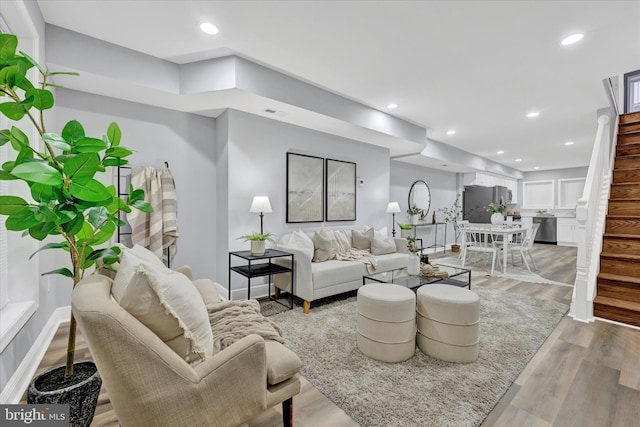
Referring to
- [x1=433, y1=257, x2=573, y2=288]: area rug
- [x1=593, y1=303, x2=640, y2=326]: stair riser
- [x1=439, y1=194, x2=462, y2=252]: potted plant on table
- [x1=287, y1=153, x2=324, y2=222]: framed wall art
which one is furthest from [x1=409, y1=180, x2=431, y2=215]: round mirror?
[x1=593, y1=303, x2=640, y2=326]: stair riser

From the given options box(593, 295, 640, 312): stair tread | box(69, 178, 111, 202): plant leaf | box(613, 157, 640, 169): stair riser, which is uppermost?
box(613, 157, 640, 169): stair riser

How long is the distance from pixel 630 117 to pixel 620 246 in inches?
96.7

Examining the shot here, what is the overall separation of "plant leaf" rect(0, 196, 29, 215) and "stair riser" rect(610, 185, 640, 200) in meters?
5.60

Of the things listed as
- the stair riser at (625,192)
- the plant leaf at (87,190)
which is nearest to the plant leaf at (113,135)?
the plant leaf at (87,190)

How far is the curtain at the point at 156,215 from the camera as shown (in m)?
3.14

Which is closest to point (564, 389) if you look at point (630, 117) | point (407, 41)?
point (407, 41)

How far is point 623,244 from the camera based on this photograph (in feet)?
10.5

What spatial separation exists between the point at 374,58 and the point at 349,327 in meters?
2.64

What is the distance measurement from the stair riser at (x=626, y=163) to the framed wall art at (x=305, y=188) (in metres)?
4.09

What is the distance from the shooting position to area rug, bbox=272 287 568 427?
1.63 metres

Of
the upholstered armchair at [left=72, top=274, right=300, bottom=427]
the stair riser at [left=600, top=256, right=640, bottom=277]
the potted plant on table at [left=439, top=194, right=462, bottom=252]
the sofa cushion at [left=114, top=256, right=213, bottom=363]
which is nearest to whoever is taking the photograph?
the upholstered armchair at [left=72, top=274, right=300, bottom=427]

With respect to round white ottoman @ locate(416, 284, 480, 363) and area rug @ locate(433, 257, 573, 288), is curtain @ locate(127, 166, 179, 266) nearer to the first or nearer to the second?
round white ottoman @ locate(416, 284, 480, 363)

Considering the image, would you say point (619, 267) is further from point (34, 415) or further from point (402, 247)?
point (34, 415)

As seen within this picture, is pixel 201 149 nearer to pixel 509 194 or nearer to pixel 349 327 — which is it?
pixel 349 327
